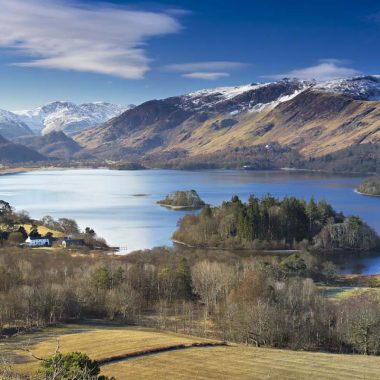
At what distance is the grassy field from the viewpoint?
2448cm

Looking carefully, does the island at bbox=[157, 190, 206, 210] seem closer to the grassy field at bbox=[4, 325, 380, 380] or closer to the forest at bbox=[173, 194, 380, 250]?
the forest at bbox=[173, 194, 380, 250]

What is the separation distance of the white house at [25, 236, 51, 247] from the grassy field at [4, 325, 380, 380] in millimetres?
43721

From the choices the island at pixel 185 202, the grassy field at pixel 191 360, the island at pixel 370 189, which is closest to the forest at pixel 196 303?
the grassy field at pixel 191 360

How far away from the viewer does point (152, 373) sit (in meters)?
24.8

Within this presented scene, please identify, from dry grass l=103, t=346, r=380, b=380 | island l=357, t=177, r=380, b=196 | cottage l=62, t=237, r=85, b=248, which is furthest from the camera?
island l=357, t=177, r=380, b=196

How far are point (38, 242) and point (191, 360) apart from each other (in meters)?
52.7

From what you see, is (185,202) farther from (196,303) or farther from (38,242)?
(196,303)

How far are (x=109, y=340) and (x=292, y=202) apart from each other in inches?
2468

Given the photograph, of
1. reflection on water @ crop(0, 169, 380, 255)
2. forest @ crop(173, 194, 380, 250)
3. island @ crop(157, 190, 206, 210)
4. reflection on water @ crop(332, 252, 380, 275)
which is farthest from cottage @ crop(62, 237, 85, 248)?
island @ crop(157, 190, 206, 210)

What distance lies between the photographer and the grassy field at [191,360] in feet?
80.3

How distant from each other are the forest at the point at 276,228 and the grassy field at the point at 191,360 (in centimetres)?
5217

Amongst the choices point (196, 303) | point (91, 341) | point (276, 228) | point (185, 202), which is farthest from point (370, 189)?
point (91, 341)

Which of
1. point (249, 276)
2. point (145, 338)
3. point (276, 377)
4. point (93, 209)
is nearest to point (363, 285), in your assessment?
point (249, 276)

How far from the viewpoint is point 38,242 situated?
75.9 meters
